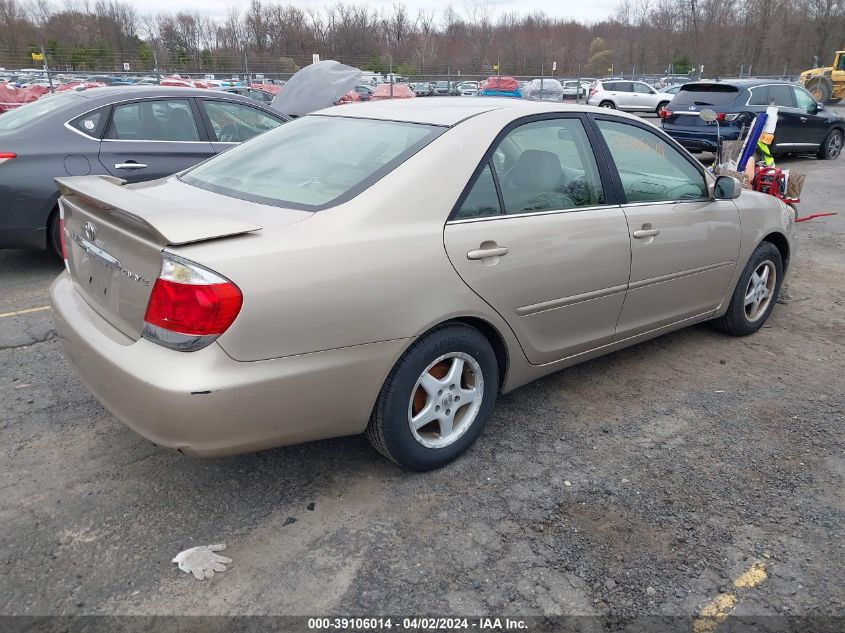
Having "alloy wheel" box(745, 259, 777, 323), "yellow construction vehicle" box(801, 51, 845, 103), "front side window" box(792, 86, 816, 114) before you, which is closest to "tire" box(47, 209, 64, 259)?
"alloy wheel" box(745, 259, 777, 323)

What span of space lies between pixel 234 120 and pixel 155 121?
2.64ft

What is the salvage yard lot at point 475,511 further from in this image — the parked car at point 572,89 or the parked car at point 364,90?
the parked car at point 572,89

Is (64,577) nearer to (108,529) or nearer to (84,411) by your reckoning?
(108,529)

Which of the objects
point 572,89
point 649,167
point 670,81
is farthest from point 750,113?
point 670,81

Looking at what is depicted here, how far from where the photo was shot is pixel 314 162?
3.15 m

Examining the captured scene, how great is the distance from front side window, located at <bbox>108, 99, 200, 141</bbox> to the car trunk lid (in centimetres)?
336

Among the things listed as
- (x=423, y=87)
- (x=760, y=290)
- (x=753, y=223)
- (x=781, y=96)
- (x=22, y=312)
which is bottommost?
(x=22, y=312)

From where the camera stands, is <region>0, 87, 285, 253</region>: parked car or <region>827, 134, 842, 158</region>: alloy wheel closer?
<region>0, 87, 285, 253</region>: parked car

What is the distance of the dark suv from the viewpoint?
1300 cm

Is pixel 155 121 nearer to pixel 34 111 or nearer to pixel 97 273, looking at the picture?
pixel 34 111

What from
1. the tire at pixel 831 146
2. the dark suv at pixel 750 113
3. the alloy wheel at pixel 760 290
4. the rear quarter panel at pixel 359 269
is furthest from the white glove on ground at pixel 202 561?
the tire at pixel 831 146

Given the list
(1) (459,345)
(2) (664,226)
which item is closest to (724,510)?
(1) (459,345)

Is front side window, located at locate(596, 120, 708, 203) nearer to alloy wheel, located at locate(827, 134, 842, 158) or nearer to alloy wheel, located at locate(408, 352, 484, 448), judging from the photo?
alloy wheel, located at locate(408, 352, 484, 448)

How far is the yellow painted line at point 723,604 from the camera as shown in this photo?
224 centimetres
